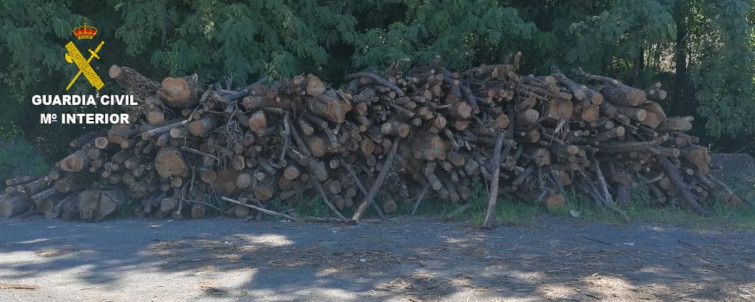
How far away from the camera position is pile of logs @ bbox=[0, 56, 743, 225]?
9.80m

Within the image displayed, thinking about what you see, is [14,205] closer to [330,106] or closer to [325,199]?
[325,199]

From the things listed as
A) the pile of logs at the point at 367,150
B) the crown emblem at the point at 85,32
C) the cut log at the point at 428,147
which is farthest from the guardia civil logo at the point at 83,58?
the cut log at the point at 428,147

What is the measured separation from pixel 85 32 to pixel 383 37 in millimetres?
4729

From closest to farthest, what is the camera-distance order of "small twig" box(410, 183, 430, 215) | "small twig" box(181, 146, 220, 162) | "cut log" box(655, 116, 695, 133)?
"small twig" box(181, 146, 220, 162), "small twig" box(410, 183, 430, 215), "cut log" box(655, 116, 695, 133)

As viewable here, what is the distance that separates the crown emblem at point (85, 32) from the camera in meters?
12.4

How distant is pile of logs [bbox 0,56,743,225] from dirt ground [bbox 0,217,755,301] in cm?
52

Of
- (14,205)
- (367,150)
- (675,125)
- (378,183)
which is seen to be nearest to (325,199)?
(378,183)

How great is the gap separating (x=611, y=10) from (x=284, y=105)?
5.29 meters

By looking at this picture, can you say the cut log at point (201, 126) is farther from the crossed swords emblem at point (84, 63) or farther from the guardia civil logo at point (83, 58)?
the crossed swords emblem at point (84, 63)

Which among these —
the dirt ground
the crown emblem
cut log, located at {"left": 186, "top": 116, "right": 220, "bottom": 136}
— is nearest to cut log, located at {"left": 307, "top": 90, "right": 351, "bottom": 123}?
cut log, located at {"left": 186, "top": 116, "right": 220, "bottom": 136}

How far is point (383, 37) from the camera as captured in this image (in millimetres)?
12109

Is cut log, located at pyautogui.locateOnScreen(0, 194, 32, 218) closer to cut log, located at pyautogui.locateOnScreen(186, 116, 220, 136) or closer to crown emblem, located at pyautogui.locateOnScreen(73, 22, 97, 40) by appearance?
cut log, located at pyautogui.locateOnScreen(186, 116, 220, 136)

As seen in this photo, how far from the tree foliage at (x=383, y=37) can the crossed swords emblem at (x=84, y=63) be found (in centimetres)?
16

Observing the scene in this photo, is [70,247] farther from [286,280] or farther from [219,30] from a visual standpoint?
[219,30]
